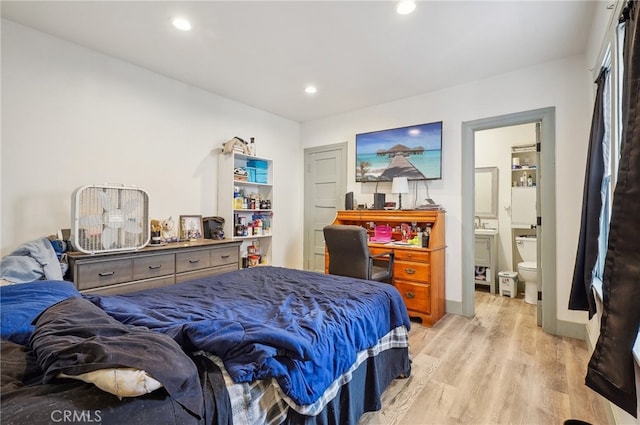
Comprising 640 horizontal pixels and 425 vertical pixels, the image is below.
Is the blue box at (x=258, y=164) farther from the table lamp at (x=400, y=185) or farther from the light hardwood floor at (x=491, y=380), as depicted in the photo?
the light hardwood floor at (x=491, y=380)

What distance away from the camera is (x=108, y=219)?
94.7 inches

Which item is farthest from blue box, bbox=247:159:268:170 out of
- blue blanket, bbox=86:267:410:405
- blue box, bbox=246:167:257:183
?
blue blanket, bbox=86:267:410:405

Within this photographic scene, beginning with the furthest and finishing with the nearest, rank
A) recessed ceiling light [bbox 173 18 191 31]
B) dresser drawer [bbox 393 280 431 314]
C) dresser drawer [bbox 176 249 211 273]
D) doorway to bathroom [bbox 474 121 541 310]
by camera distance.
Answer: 1. doorway to bathroom [bbox 474 121 541 310]
2. dresser drawer [bbox 393 280 431 314]
3. dresser drawer [bbox 176 249 211 273]
4. recessed ceiling light [bbox 173 18 191 31]

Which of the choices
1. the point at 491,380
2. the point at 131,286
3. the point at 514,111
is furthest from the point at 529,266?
the point at 131,286

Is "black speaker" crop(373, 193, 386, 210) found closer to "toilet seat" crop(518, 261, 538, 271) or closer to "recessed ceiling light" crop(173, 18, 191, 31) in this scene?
"toilet seat" crop(518, 261, 538, 271)

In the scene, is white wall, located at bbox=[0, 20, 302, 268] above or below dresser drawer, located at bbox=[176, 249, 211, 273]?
above

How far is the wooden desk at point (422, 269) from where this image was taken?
310cm

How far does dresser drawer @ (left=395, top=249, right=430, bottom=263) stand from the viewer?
10.3 ft

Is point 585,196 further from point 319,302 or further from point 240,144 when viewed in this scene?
point 240,144

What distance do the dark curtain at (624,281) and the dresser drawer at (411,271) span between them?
6.34ft

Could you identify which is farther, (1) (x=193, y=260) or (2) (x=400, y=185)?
(2) (x=400, y=185)

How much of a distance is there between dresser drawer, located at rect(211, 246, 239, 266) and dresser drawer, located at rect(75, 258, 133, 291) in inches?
31.9

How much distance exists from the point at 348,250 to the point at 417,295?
98 cm

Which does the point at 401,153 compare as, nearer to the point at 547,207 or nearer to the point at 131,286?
the point at 547,207
